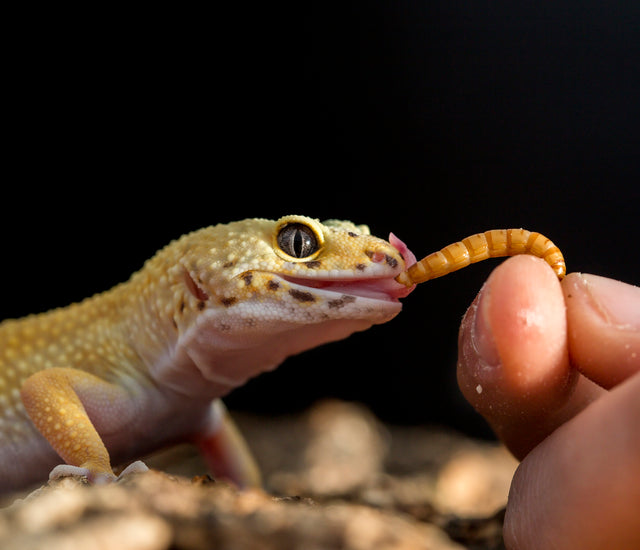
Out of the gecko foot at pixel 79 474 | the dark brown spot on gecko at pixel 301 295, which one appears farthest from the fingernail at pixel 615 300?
the gecko foot at pixel 79 474

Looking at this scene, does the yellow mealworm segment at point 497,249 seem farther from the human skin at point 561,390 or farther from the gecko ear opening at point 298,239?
the gecko ear opening at point 298,239

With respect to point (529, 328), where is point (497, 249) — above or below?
above

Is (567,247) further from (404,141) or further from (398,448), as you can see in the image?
(398,448)

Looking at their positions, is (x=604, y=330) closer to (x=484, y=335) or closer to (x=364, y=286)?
(x=484, y=335)

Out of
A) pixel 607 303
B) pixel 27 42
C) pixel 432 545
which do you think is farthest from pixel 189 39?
pixel 432 545

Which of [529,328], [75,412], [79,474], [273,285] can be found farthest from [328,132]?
[79,474]

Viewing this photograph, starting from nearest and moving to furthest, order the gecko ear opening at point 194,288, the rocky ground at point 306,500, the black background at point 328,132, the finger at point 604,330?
the rocky ground at point 306,500, the finger at point 604,330, the gecko ear opening at point 194,288, the black background at point 328,132
